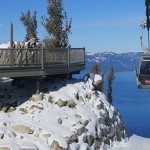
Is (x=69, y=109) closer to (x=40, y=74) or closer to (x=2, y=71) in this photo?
(x=40, y=74)

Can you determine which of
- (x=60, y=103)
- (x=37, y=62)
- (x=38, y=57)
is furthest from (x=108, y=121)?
(x=38, y=57)

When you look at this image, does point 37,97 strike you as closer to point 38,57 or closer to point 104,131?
point 38,57

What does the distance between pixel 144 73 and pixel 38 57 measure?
24.6 ft

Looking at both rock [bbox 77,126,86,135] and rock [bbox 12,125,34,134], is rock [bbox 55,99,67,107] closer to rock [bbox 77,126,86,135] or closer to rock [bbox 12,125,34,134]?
rock [bbox 77,126,86,135]

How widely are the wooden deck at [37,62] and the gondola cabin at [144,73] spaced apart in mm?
4257

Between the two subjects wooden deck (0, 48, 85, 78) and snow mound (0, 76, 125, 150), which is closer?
snow mound (0, 76, 125, 150)

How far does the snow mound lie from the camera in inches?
809

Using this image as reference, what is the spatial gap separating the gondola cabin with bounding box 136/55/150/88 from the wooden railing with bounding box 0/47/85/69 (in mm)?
4298

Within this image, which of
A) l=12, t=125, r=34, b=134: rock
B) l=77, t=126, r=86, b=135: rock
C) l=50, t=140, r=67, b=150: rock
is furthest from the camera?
l=77, t=126, r=86, b=135: rock

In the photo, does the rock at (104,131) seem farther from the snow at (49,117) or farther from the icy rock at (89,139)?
the icy rock at (89,139)

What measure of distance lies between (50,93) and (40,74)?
1.25 meters

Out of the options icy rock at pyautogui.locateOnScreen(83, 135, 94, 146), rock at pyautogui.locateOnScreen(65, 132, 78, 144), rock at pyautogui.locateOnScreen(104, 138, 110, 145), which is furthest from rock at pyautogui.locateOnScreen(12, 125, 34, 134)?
rock at pyautogui.locateOnScreen(104, 138, 110, 145)

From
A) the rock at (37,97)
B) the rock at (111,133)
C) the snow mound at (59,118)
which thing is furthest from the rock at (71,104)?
the rock at (111,133)

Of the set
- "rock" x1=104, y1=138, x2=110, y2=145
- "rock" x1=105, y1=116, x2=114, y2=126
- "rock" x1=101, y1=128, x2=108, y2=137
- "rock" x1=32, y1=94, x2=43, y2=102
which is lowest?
"rock" x1=104, y1=138, x2=110, y2=145
